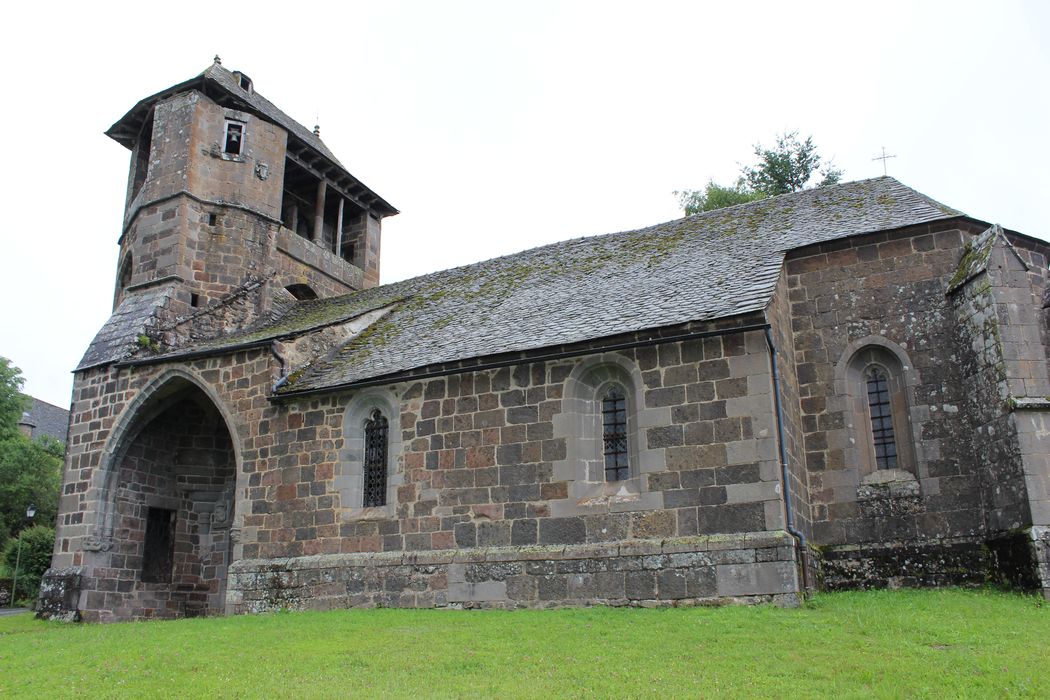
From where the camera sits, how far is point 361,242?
28.7 meters

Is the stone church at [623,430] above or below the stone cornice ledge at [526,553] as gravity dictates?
above

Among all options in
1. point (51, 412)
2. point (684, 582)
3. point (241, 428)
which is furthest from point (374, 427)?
point (51, 412)

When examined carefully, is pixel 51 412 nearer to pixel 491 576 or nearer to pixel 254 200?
pixel 254 200

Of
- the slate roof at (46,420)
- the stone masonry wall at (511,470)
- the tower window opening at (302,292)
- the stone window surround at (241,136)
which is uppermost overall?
the stone window surround at (241,136)

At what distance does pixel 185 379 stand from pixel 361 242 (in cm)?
1020

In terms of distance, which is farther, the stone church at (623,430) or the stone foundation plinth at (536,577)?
the stone church at (623,430)

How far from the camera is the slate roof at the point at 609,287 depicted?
15.2 metres

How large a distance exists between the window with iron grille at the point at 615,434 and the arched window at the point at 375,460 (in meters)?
4.33

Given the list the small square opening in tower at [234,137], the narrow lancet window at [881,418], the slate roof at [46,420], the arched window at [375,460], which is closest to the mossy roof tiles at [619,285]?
the arched window at [375,460]

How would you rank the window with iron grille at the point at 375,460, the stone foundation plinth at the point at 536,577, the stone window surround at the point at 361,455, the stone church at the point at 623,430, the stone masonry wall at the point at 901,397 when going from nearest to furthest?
the stone foundation plinth at the point at 536,577 < the stone church at the point at 623,430 < the stone masonry wall at the point at 901,397 < the stone window surround at the point at 361,455 < the window with iron grille at the point at 375,460

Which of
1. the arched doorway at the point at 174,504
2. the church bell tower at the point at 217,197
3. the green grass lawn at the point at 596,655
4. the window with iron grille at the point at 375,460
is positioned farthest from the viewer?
the church bell tower at the point at 217,197

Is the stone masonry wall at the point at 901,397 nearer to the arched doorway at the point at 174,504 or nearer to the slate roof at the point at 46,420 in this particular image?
the arched doorway at the point at 174,504

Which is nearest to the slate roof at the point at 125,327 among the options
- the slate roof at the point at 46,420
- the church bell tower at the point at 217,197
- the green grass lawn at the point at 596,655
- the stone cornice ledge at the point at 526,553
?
the church bell tower at the point at 217,197

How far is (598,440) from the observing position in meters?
14.7
